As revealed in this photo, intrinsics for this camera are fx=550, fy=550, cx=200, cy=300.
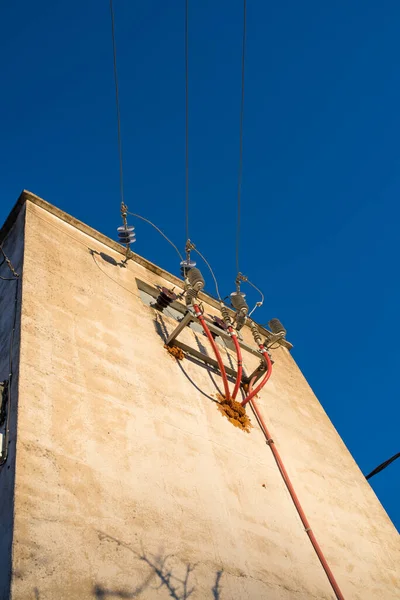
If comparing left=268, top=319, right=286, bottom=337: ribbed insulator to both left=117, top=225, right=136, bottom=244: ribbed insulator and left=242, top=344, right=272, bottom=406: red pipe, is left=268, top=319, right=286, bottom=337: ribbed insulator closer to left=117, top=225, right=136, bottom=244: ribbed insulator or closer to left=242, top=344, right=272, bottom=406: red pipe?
left=242, top=344, right=272, bottom=406: red pipe

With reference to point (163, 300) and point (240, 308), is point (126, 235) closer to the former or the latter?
point (163, 300)

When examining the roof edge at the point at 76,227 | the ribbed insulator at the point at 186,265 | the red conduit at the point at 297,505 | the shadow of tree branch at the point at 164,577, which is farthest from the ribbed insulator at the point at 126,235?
the shadow of tree branch at the point at 164,577

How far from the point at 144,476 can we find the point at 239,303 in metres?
4.08

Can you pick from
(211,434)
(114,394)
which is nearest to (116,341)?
(114,394)

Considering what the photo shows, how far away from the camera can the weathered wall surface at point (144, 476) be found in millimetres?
3956

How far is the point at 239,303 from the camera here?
8.53m

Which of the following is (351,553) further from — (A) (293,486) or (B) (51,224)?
(B) (51,224)

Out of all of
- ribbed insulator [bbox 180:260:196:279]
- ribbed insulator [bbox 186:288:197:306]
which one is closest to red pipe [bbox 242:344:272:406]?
ribbed insulator [bbox 186:288:197:306]

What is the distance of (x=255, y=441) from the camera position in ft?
22.3

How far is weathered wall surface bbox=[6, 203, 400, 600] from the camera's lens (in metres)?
3.96

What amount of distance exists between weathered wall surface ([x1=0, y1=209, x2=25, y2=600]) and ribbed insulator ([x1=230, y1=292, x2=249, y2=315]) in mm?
3298

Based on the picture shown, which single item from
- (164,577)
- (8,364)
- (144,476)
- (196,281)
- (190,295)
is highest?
(196,281)

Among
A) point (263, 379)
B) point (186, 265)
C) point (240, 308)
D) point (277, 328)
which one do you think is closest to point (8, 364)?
point (263, 379)

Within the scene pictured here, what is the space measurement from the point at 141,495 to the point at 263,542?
142 cm
